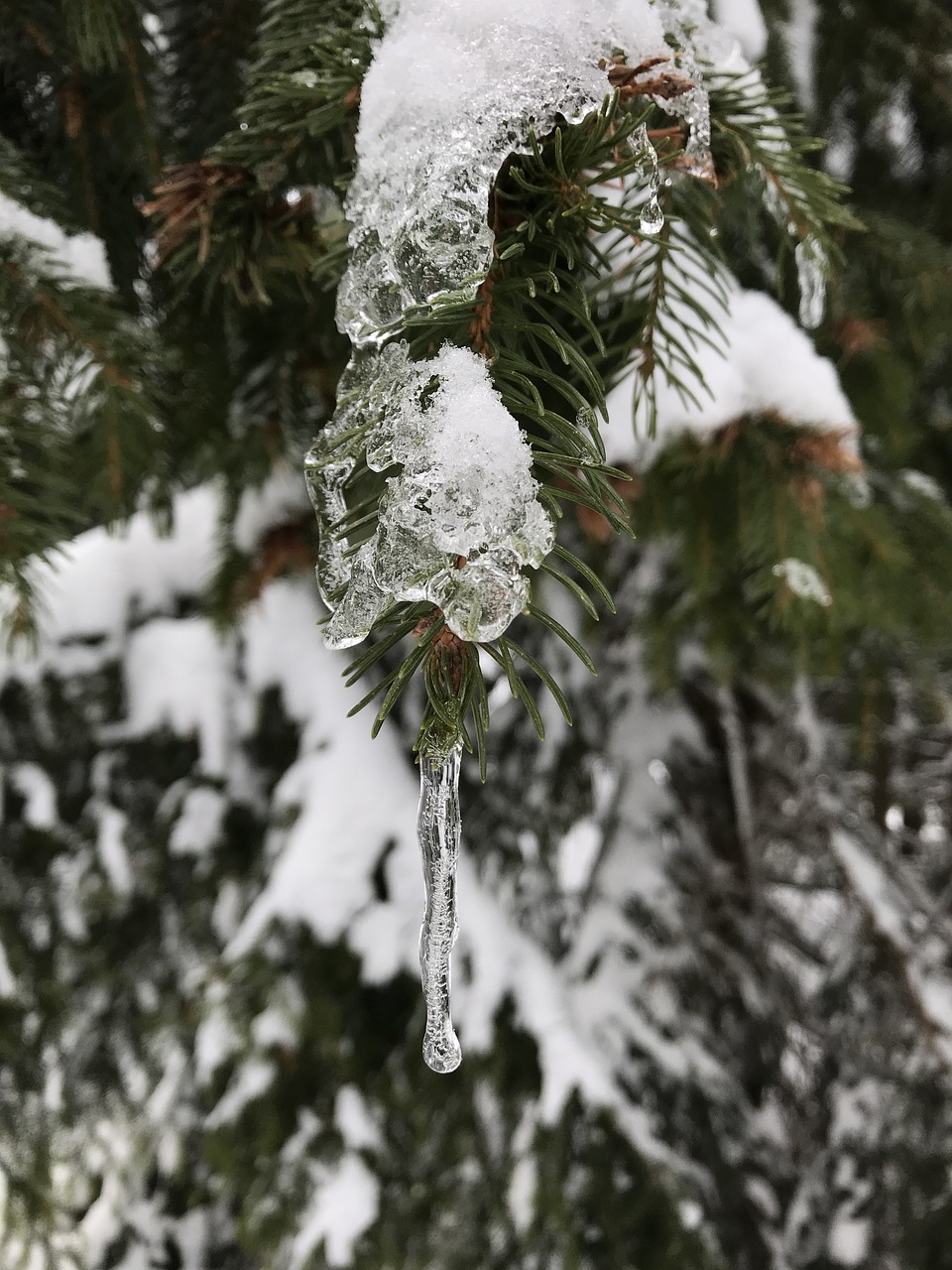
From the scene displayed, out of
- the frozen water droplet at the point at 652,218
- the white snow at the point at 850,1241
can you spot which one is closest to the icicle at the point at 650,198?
the frozen water droplet at the point at 652,218

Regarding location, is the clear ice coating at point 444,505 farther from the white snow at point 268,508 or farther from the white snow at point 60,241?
the white snow at point 268,508

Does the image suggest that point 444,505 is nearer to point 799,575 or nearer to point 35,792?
point 799,575

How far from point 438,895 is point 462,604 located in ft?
0.68

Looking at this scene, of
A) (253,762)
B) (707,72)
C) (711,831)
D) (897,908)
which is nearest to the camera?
(707,72)

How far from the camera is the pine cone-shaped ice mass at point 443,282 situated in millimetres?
335

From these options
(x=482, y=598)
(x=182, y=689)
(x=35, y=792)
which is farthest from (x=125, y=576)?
(x=482, y=598)

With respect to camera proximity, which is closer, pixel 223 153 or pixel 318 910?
pixel 223 153

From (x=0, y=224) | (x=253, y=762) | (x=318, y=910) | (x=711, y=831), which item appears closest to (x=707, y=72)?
(x=0, y=224)

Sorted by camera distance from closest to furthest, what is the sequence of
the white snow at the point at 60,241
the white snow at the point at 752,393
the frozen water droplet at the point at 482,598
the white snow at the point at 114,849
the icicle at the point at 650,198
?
the frozen water droplet at the point at 482,598 → the icicle at the point at 650,198 → the white snow at the point at 60,241 → the white snow at the point at 752,393 → the white snow at the point at 114,849

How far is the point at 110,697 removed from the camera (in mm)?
1450

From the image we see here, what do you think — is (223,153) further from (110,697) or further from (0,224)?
(110,697)

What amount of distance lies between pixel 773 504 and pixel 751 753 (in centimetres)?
167

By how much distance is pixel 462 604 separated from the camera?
12.6 inches

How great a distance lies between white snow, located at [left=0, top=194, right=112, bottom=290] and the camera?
61 cm
